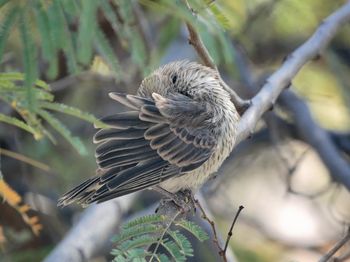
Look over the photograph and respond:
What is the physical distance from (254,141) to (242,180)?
747mm

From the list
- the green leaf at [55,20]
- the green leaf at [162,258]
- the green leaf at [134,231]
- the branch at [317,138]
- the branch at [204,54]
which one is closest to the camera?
the green leaf at [162,258]

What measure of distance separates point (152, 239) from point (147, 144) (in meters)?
0.88

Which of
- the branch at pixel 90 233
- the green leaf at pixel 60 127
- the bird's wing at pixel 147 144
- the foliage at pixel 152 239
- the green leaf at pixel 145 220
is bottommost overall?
the foliage at pixel 152 239

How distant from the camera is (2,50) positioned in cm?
335

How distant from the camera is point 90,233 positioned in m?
4.73

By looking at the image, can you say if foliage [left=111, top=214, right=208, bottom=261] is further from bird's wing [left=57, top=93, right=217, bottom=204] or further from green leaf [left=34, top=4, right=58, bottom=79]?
green leaf [left=34, top=4, right=58, bottom=79]

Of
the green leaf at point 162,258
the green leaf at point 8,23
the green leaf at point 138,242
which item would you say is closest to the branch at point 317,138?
the green leaf at point 138,242

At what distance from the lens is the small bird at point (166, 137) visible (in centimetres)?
394

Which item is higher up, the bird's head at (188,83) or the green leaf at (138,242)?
the bird's head at (188,83)

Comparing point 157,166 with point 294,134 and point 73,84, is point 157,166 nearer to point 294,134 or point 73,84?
point 294,134

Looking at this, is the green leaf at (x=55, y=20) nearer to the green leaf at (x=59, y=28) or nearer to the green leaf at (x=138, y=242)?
the green leaf at (x=59, y=28)

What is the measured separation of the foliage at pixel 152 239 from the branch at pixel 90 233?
99 cm

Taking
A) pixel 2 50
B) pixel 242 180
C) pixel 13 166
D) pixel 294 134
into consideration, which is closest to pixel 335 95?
pixel 294 134

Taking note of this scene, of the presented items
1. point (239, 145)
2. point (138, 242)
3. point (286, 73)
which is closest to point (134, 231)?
point (138, 242)
